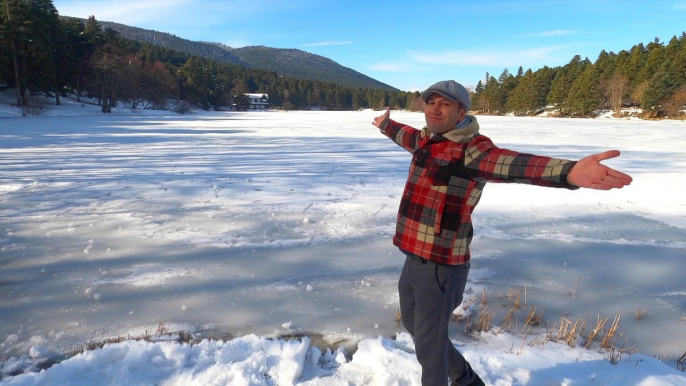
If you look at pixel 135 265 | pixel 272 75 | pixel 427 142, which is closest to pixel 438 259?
pixel 427 142

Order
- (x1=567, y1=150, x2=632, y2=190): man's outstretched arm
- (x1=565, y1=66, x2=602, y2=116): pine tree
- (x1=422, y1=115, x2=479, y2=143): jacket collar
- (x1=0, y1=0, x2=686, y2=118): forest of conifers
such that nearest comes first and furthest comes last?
(x1=567, y1=150, x2=632, y2=190): man's outstretched arm, (x1=422, y1=115, x2=479, y2=143): jacket collar, (x1=0, y1=0, x2=686, y2=118): forest of conifers, (x1=565, y1=66, x2=602, y2=116): pine tree

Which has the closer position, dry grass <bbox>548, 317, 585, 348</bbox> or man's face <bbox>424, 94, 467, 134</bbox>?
man's face <bbox>424, 94, 467, 134</bbox>

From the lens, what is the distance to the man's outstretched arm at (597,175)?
133 cm

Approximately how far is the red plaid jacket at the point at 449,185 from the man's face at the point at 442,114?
0.04m

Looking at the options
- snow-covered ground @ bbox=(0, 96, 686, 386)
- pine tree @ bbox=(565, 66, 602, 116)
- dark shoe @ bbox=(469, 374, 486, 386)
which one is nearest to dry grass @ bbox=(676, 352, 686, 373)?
snow-covered ground @ bbox=(0, 96, 686, 386)

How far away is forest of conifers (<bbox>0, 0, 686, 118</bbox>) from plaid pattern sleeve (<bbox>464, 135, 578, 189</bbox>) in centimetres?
1953

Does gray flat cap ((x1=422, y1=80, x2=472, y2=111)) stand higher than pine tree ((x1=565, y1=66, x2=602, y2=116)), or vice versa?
pine tree ((x1=565, y1=66, x2=602, y2=116))

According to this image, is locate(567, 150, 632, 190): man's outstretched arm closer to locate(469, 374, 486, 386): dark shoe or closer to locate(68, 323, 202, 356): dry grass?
locate(469, 374, 486, 386): dark shoe

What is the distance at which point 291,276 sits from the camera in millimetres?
3832

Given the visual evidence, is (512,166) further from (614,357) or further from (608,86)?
(608,86)

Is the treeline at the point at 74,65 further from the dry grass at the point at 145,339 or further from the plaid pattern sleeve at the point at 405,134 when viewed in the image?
the dry grass at the point at 145,339

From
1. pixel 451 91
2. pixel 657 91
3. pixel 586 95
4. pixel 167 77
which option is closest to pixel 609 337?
pixel 451 91

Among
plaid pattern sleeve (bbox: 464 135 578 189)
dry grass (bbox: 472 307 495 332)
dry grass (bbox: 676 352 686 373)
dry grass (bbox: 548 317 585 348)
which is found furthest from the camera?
dry grass (bbox: 472 307 495 332)

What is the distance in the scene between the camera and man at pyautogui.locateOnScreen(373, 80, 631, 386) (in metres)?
1.62
